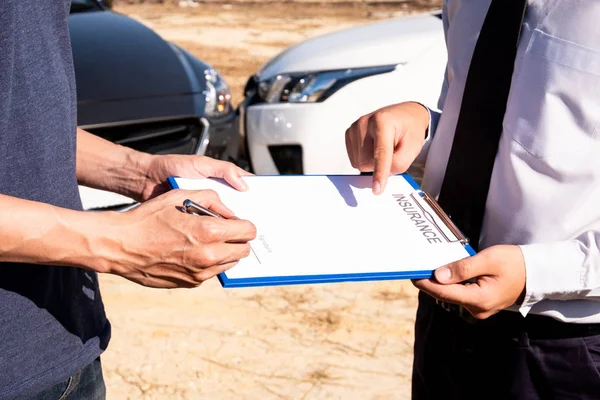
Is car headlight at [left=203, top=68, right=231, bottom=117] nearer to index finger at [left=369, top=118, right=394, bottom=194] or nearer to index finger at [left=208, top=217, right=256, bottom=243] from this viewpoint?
index finger at [left=369, top=118, right=394, bottom=194]

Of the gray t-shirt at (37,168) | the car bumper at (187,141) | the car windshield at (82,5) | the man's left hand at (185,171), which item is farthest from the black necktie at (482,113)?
the car windshield at (82,5)

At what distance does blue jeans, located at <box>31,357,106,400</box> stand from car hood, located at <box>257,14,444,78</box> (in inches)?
123

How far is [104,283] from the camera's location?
425 centimetres

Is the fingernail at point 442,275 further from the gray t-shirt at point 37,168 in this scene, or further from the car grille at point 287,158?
the car grille at point 287,158

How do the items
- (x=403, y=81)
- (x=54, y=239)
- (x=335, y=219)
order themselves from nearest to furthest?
(x=54, y=239) < (x=335, y=219) < (x=403, y=81)

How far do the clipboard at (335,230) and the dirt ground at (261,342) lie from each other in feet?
5.65

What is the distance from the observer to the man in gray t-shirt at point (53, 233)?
150 centimetres

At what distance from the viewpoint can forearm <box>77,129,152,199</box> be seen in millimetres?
1967

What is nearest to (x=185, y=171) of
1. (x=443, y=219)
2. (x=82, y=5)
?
(x=443, y=219)

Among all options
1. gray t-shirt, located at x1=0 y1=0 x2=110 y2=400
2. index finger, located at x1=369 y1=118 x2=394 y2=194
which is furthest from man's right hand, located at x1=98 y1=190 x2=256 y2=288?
index finger, located at x1=369 y1=118 x2=394 y2=194

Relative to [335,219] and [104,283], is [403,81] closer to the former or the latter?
[104,283]

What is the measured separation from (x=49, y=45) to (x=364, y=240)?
67 cm

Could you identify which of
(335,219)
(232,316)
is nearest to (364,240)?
(335,219)

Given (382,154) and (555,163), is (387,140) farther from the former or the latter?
(555,163)
